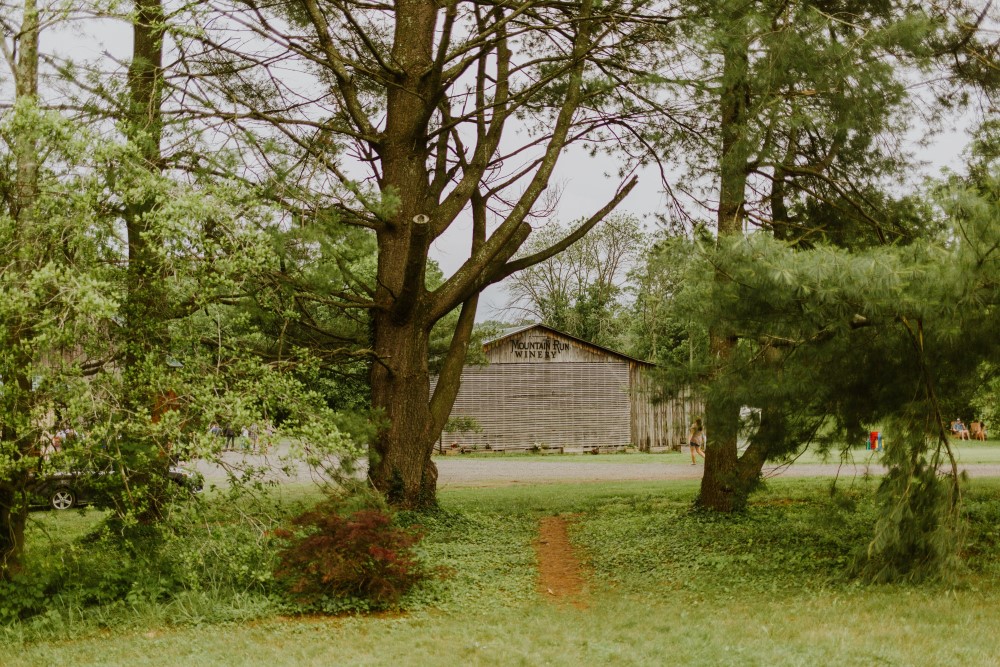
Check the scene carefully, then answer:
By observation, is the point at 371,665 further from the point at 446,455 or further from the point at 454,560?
the point at 446,455

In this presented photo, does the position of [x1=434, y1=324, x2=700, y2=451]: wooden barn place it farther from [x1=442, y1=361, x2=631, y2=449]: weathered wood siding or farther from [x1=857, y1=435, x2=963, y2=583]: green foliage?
[x1=857, y1=435, x2=963, y2=583]: green foliage

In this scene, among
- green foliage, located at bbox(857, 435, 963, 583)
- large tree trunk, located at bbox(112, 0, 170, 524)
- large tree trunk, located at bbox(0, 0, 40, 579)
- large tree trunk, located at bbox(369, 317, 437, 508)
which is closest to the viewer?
large tree trunk, located at bbox(0, 0, 40, 579)

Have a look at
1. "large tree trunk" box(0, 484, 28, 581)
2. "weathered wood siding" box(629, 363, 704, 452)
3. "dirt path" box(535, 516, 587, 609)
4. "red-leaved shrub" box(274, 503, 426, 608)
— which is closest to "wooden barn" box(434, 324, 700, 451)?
"weathered wood siding" box(629, 363, 704, 452)

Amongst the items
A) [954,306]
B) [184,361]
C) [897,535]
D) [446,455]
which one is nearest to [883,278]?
[954,306]

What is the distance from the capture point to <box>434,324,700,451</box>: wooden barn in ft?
95.0

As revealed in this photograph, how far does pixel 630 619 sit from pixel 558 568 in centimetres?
254

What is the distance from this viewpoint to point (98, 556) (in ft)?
26.6

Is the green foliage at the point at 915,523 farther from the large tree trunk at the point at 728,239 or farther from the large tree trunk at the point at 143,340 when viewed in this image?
the large tree trunk at the point at 143,340

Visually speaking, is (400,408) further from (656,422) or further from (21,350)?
(656,422)

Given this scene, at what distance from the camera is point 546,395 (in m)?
29.4

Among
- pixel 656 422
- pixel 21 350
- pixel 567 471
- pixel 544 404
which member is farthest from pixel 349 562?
pixel 656 422

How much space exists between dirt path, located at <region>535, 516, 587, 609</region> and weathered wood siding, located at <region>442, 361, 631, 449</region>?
52.8 ft

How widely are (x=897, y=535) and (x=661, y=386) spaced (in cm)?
393

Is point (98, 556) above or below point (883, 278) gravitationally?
below
